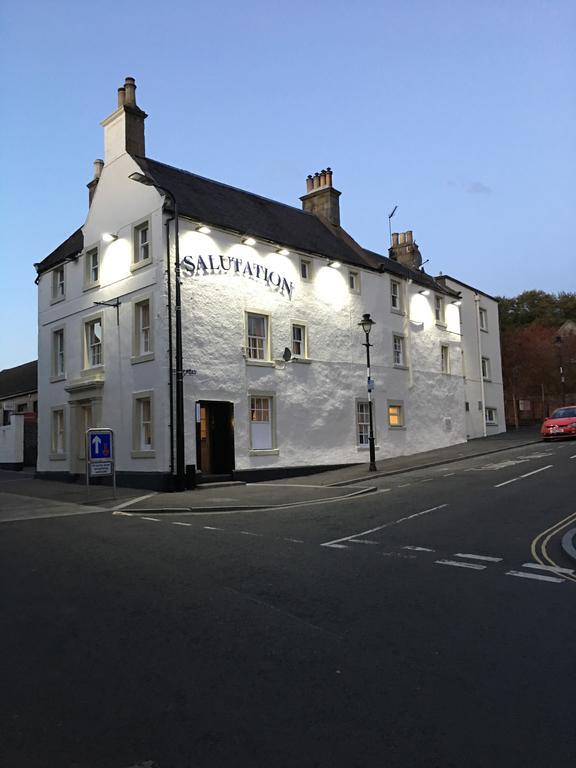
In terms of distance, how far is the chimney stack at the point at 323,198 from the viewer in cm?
3016

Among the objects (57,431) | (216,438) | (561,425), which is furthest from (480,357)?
(57,431)


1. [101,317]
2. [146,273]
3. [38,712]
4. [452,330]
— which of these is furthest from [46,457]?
[38,712]

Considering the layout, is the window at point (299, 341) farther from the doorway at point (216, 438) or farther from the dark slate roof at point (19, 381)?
the dark slate roof at point (19, 381)

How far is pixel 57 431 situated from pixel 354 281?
14132 millimetres

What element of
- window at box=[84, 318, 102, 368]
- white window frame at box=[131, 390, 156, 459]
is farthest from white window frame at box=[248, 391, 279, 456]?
window at box=[84, 318, 102, 368]

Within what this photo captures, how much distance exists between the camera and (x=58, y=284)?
86.9 ft

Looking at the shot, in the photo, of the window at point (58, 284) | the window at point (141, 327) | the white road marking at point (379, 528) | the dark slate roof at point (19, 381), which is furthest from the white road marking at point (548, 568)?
the dark slate roof at point (19, 381)

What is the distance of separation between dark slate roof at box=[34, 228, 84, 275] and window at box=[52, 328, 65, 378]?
304cm

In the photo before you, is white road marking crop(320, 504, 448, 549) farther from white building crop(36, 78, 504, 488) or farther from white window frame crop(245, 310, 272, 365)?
white window frame crop(245, 310, 272, 365)

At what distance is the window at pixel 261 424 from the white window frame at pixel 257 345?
1.36 metres

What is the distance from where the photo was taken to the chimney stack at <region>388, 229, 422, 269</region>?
3609 centimetres

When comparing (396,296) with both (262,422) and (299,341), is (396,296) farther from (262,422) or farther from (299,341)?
(262,422)

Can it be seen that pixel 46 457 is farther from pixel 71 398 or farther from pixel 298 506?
pixel 298 506

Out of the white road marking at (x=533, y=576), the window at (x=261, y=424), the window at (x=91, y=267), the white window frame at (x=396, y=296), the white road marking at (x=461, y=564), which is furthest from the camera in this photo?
the white window frame at (x=396, y=296)
